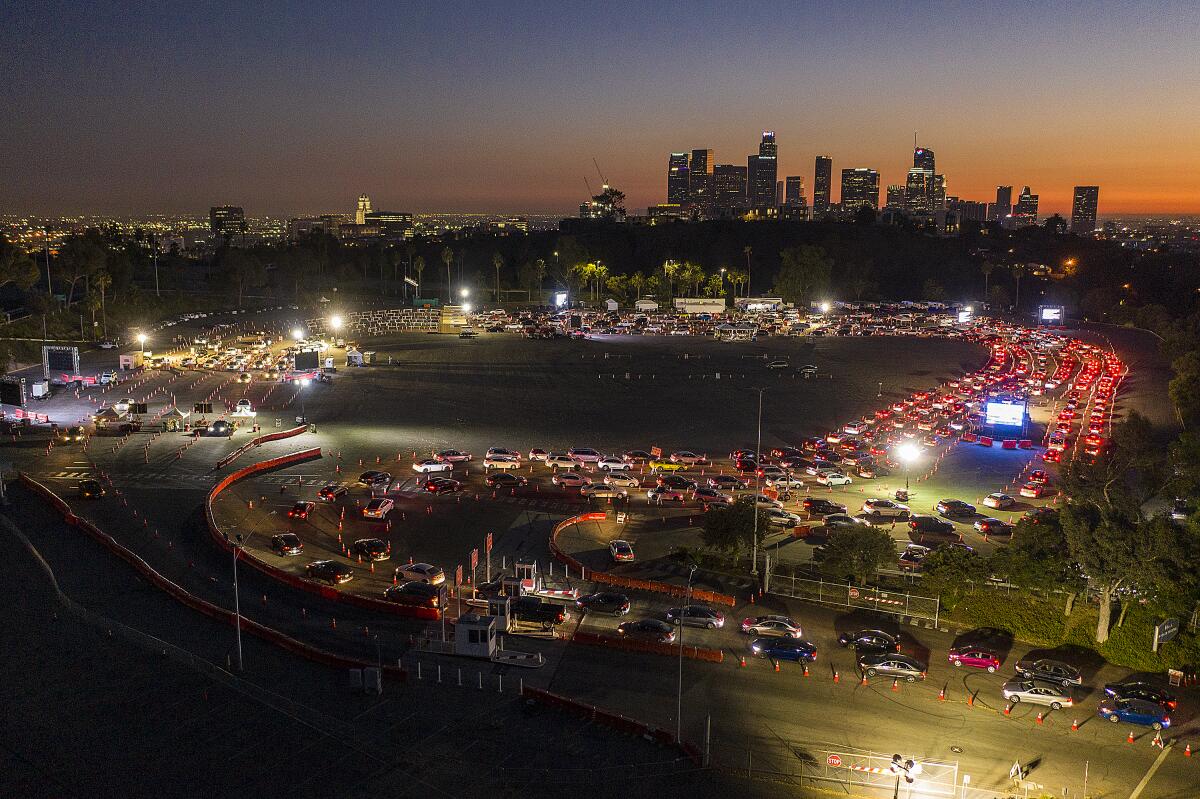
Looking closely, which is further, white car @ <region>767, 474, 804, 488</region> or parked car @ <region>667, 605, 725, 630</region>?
white car @ <region>767, 474, 804, 488</region>

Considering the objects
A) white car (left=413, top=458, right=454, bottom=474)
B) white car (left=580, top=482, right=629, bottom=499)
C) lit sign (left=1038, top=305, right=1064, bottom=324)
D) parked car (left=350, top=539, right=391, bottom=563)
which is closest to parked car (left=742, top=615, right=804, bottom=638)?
parked car (left=350, top=539, right=391, bottom=563)

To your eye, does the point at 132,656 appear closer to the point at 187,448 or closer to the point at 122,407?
the point at 187,448

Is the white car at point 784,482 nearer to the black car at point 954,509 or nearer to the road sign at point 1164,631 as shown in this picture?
the black car at point 954,509

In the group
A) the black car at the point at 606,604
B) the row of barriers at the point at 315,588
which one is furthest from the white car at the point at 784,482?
the row of barriers at the point at 315,588

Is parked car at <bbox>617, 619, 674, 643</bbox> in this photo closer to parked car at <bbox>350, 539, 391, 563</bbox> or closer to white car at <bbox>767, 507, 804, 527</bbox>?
parked car at <bbox>350, 539, 391, 563</bbox>

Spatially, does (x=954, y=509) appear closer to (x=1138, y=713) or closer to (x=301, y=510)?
(x=1138, y=713)

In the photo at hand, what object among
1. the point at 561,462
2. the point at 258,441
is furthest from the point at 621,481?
the point at 258,441

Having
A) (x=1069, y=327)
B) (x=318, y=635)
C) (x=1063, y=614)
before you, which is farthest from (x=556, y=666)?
(x=1069, y=327)
